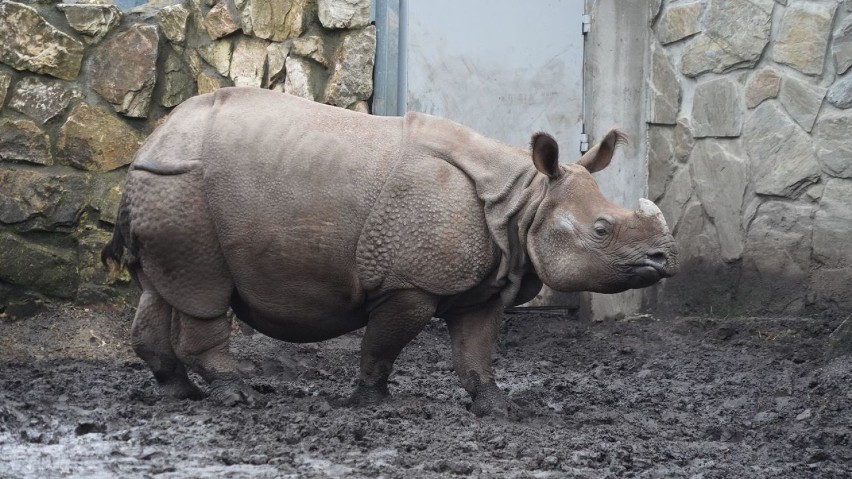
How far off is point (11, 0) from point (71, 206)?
1.37m

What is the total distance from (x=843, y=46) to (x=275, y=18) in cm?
370

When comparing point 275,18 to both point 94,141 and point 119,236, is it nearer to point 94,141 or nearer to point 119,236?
point 94,141

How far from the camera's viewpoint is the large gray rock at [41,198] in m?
8.19

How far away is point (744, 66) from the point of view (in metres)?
8.58

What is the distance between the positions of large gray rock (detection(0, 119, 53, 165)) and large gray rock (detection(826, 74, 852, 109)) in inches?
198

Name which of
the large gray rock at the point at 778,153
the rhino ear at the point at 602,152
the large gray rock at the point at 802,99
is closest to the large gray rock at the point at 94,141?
the rhino ear at the point at 602,152

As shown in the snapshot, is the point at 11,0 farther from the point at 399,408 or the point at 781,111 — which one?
the point at 781,111

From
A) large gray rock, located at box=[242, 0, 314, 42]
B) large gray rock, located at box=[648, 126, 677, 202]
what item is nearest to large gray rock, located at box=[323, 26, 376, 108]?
large gray rock, located at box=[242, 0, 314, 42]

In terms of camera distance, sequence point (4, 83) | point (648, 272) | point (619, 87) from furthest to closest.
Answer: point (619, 87) < point (4, 83) < point (648, 272)

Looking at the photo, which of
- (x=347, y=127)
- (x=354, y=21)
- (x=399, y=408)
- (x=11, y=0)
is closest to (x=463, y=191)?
(x=347, y=127)

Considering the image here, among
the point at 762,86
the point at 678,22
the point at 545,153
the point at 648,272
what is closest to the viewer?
the point at 648,272

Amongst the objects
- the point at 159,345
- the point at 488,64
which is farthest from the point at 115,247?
the point at 488,64

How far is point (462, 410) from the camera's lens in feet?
19.8

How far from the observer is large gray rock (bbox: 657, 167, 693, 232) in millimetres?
9047
